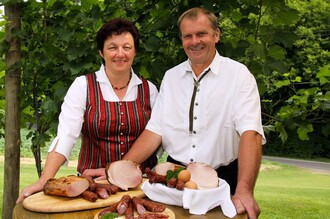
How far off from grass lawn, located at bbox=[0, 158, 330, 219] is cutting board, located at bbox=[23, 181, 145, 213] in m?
5.36

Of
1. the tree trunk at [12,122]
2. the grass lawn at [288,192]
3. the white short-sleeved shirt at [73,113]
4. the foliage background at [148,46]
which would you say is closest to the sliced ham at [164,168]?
the white short-sleeved shirt at [73,113]

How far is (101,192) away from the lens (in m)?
1.98

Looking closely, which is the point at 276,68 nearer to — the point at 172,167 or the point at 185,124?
the point at 185,124

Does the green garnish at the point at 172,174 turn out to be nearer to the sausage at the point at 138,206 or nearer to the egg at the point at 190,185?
the egg at the point at 190,185

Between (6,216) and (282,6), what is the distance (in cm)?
214

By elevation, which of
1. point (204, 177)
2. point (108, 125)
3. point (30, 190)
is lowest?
point (30, 190)

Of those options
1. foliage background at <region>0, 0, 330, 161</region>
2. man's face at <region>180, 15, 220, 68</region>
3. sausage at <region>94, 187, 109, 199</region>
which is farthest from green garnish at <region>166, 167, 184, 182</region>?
foliage background at <region>0, 0, 330, 161</region>

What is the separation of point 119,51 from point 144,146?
18.2 inches

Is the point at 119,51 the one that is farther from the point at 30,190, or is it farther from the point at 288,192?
the point at 288,192

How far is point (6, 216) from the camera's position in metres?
3.25

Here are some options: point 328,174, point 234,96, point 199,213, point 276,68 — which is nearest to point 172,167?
point 199,213

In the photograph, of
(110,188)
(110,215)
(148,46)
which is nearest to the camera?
(110,215)

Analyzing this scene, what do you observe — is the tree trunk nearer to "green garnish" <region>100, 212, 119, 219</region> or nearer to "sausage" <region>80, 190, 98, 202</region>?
"sausage" <region>80, 190, 98, 202</region>

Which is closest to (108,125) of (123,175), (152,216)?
(123,175)
